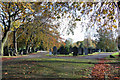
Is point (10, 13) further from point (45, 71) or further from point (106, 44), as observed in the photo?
point (106, 44)

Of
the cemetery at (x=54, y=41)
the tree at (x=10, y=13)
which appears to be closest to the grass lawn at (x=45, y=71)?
the cemetery at (x=54, y=41)

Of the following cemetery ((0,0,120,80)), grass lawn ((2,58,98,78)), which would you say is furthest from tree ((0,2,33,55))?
grass lawn ((2,58,98,78))

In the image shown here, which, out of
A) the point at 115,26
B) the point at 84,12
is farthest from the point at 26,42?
the point at 115,26

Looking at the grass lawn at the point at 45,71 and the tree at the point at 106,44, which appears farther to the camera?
the tree at the point at 106,44

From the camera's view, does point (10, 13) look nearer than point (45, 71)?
No

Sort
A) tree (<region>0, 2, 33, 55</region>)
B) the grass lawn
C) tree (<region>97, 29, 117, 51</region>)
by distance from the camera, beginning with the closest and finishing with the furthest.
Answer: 1. the grass lawn
2. tree (<region>0, 2, 33, 55</region>)
3. tree (<region>97, 29, 117, 51</region>)

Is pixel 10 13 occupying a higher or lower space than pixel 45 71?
higher

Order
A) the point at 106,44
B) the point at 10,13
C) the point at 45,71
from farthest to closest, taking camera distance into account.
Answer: the point at 10,13, the point at 106,44, the point at 45,71

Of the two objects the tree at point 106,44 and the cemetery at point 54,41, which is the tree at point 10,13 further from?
the tree at point 106,44

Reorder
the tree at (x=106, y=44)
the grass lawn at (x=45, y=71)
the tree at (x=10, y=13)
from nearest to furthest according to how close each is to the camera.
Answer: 1. the grass lawn at (x=45, y=71)
2. the tree at (x=10, y=13)
3. the tree at (x=106, y=44)

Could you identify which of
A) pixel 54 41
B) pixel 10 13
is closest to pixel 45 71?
pixel 54 41

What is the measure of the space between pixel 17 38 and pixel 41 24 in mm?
Result: 2466

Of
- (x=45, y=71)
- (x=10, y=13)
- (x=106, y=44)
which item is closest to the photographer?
(x=45, y=71)

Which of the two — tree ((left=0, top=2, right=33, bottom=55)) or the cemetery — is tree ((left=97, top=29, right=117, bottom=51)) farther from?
tree ((left=0, top=2, right=33, bottom=55))
